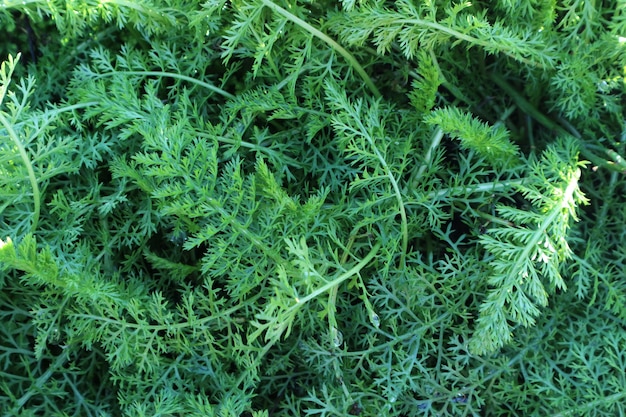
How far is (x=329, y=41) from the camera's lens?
1515mm

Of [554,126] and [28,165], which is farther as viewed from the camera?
[554,126]

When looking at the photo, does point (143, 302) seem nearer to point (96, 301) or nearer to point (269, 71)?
point (96, 301)

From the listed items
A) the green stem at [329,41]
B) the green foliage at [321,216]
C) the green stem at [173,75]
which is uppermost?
the green stem at [329,41]

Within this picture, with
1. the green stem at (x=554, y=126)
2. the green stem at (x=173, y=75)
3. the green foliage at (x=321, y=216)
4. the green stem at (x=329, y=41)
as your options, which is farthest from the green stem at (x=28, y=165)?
the green stem at (x=554, y=126)

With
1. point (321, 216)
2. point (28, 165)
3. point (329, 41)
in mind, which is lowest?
point (321, 216)

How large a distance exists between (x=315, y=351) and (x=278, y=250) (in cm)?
26

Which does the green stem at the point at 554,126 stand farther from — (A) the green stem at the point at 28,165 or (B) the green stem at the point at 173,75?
(A) the green stem at the point at 28,165

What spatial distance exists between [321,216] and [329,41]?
42cm

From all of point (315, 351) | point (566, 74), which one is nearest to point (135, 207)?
point (315, 351)

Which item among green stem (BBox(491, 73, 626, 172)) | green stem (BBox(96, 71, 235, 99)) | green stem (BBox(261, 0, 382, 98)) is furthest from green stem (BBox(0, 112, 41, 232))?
green stem (BBox(491, 73, 626, 172))

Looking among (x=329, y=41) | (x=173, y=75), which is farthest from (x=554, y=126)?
(x=173, y=75)

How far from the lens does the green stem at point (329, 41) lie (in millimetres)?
1472

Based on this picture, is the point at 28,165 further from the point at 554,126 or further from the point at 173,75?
the point at 554,126

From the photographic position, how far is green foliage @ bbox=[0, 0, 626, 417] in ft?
4.67
